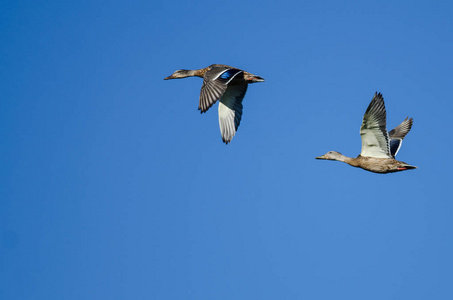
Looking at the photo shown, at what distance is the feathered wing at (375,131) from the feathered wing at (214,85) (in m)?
4.22

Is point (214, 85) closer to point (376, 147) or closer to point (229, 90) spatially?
point (229, 90)

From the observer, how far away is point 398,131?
74.8 feet

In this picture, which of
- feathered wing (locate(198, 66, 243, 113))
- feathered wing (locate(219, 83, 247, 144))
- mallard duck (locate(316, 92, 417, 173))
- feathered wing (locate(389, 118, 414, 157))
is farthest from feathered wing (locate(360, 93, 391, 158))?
feathered wing (locate(219, 83, 247, 144))

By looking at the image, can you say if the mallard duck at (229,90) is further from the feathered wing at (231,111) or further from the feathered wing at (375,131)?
the feathered wing at (375,131)

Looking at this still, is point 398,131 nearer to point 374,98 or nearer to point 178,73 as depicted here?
point 374,98

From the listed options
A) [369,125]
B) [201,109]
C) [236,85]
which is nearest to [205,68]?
[236,85]

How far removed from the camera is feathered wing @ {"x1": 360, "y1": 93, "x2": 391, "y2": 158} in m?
19.0

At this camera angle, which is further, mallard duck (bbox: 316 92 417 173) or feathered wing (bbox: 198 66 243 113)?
mallard duck (bbox: 316 92 417 173)

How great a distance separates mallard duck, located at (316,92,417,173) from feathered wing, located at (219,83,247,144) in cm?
348

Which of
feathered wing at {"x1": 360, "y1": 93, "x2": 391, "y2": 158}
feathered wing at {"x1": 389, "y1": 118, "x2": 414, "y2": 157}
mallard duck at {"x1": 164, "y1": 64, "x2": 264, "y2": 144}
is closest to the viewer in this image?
feathered wing at {"x1": 360, "y1": 93, "x2": 391, "y2": 158}

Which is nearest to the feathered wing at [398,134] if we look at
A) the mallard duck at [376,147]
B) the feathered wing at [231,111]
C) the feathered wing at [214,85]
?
the mallard duck at [376,147]

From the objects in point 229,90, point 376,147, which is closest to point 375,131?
point 376,147

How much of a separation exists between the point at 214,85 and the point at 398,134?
24.1ft

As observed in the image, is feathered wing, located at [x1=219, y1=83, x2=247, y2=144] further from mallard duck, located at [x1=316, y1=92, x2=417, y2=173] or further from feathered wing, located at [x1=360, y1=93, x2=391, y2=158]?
feathered wing, located at [x1=360, y1=93, x2=391, y2=158]
